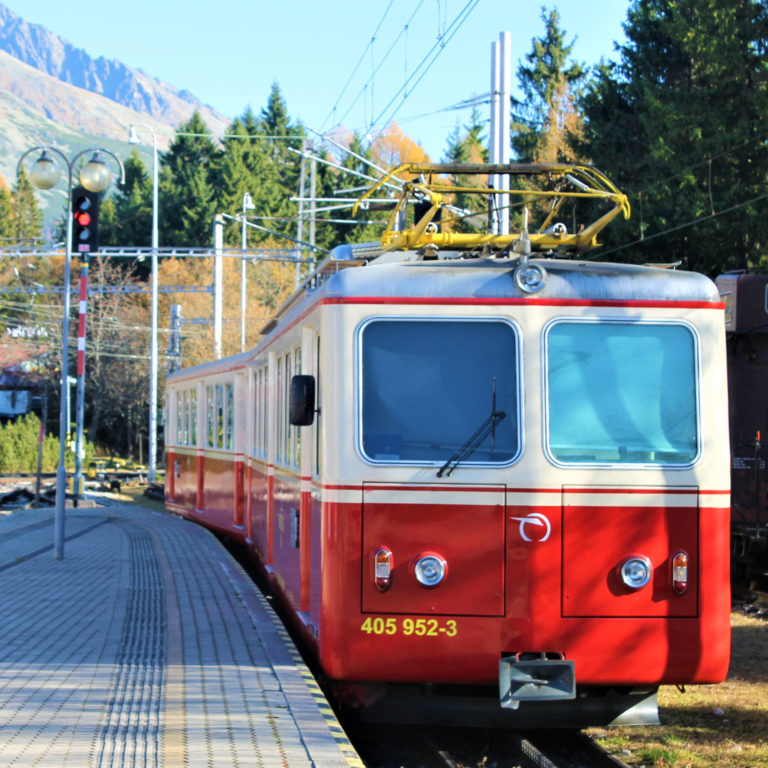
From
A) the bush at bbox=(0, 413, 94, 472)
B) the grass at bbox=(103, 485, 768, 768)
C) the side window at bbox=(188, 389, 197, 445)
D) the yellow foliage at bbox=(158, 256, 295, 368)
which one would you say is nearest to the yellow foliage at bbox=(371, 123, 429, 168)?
the yellow foliage at bbox=(158, 256, 295, 368)

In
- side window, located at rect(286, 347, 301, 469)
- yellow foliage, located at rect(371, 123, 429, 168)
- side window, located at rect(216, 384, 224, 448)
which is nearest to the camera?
side window, located at rect(286, 347, 301, 469)

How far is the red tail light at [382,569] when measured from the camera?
6.29 metres

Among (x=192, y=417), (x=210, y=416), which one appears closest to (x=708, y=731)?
(x=210, y=416)

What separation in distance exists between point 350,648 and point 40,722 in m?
1.66

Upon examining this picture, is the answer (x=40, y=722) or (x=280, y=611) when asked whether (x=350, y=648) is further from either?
(x=280, y=611)

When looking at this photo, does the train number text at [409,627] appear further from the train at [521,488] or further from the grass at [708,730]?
the grass at [708,730]

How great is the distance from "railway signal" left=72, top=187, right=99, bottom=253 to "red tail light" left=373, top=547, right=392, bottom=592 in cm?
1034

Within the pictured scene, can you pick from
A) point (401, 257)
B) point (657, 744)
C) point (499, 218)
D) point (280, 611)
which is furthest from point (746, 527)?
point (401, 257)

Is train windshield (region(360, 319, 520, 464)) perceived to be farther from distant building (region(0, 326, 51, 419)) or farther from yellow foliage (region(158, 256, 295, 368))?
distant building (region(0, 326, 51, 419))

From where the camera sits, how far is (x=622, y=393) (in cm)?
641

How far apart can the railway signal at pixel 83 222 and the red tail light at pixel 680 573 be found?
11003 mm

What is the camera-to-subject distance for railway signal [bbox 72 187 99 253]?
15523mm

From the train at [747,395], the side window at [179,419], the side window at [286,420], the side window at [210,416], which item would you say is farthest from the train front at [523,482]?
the side window at [179,419]

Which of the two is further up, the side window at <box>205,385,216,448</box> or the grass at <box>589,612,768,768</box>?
the side window at <box>205,385,216,448</box>
